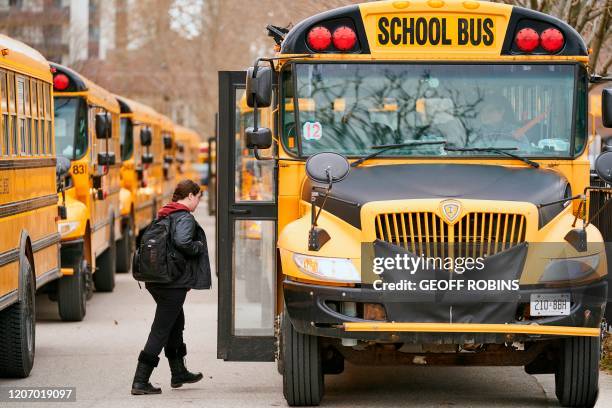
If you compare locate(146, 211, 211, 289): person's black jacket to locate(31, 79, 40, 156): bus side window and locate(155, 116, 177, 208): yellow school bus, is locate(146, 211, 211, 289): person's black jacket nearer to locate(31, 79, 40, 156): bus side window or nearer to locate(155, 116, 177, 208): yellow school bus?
locate(31, 79, 40, 156): bus side window

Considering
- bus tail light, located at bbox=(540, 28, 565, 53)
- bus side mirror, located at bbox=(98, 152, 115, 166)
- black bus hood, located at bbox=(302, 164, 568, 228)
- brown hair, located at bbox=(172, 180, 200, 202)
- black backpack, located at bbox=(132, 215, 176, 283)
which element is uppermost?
bus tail light, located at bbox=(540, 28, 565, 53)

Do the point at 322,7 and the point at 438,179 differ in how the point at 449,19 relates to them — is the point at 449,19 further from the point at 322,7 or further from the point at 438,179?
the point at 322,7

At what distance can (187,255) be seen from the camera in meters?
9.48

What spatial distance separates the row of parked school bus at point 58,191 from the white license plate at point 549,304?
A: 352 centimetres

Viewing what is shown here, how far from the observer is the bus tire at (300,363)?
28.4ft

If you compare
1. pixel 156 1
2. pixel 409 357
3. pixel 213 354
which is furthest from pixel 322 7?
pixel 156 1

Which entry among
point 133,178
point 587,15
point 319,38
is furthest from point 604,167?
point 133,178

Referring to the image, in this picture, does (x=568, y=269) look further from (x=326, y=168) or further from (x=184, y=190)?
(x=184, y=190)

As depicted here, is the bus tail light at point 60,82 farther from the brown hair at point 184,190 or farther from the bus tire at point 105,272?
the brown hair at point 184,190

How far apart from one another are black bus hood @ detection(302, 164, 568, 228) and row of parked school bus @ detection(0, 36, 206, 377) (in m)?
2.39

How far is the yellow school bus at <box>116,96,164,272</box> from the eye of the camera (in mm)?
21562

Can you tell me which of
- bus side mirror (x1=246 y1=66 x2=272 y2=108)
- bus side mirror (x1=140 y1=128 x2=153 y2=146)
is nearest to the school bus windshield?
bus side mirror (x1=246 y1=66 x2=272 y2=108)

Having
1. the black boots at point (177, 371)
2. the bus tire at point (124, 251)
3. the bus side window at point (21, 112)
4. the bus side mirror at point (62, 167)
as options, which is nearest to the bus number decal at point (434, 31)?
the black boots at point (177, 371)

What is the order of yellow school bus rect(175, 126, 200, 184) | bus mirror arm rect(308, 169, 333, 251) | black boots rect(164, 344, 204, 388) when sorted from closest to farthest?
bus mirror arm rect(308, 169, 333, 251), black boots rect(164, 344, 204, 388), yellow school bus rect(175, 126, 200, 184)
